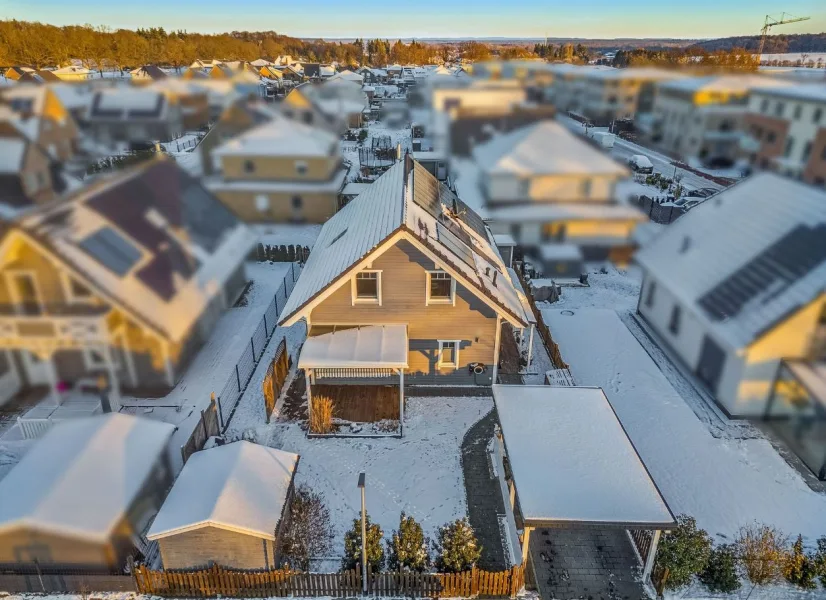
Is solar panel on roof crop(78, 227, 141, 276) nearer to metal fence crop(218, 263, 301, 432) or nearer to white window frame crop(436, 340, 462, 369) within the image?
metal fence crop(218, 263, 301, 432)

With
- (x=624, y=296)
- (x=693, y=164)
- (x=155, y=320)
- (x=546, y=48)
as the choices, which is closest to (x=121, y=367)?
(x=155, y=320)

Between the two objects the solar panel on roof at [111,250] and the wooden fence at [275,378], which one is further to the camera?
the wooden fence at [275,378]

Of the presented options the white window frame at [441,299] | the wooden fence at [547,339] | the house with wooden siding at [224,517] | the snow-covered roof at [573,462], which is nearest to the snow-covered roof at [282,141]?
the white window frame at [441,299]

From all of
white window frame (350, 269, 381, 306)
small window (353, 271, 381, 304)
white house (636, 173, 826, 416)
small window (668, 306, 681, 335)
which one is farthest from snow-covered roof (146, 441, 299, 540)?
small window (668, 306, 681, 335)

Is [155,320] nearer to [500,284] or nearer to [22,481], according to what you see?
[22,481]

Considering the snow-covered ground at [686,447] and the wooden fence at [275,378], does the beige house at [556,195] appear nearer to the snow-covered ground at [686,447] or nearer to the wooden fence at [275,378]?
the snow-covered ground at [686,447]

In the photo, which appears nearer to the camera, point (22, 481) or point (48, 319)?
point (48, 319)
